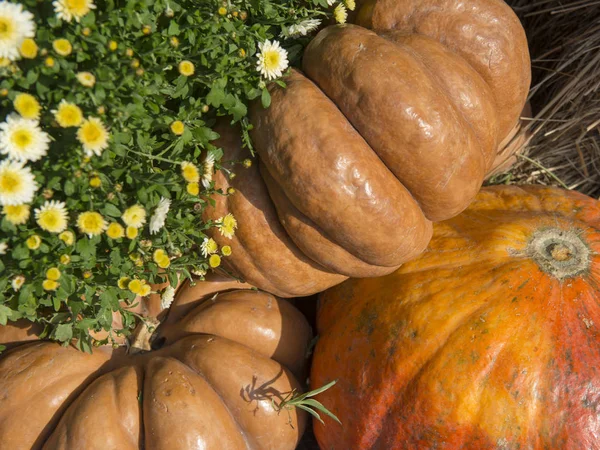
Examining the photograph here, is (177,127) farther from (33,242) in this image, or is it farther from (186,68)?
(33,242)

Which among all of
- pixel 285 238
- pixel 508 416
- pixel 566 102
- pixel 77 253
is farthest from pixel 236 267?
pixel 566 102

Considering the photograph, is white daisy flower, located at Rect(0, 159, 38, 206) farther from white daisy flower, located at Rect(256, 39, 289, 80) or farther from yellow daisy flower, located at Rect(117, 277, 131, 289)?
white daisy flower, located at Rect(256, 39, 289, 80)

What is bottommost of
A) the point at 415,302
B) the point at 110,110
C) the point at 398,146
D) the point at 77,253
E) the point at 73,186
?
the point at 415,302

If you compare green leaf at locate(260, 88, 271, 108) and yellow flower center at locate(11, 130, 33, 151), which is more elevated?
yellow flower center at locate(11, 130, 33, 151)

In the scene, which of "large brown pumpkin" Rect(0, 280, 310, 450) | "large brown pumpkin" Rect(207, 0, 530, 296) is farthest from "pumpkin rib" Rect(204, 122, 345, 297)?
"large brown pumpkin" Rect(0, 280, 310, 450)

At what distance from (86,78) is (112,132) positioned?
0.20 meters

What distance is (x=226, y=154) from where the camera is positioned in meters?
2.24

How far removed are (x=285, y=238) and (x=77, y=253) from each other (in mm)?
784

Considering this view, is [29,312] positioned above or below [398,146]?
below

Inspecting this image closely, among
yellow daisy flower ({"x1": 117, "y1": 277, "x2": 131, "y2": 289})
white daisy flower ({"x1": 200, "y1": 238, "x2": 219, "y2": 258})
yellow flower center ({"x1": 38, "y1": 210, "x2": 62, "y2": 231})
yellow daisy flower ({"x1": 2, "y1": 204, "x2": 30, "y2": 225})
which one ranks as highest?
yellow daisy flower ({"x1": 2, "y1": 204, "x2": 30, "y2": 225})

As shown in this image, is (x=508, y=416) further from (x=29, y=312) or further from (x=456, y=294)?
(x=29, y=312)

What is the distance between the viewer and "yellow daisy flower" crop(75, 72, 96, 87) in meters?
1.57

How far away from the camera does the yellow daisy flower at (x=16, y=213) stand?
5.48 feet

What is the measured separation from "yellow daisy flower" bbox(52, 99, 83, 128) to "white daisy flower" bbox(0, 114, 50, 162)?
0.09 meters
